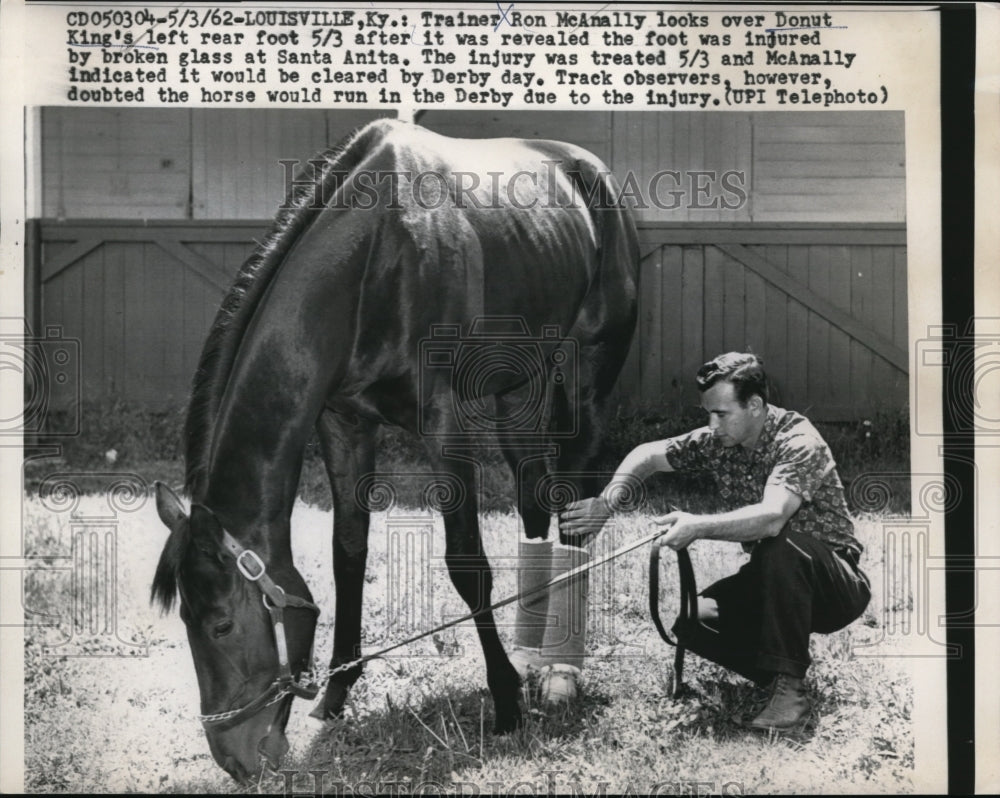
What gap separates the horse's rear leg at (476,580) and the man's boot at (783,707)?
95 cm

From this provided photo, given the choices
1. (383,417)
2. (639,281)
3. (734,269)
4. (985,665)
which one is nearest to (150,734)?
(383,417)

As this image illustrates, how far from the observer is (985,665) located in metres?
4.01

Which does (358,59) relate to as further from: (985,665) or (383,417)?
(985,665)

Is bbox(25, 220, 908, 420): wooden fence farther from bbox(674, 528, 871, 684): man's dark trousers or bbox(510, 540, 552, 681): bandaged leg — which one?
bbox(510, 540, 552, 681): bandaged leg

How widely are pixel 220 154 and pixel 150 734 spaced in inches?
89.8

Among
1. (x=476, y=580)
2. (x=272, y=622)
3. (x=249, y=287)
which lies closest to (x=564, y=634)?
(x=476, y=580)

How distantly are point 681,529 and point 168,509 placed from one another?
187 cm

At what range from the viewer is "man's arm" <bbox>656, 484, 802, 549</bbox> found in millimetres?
3900

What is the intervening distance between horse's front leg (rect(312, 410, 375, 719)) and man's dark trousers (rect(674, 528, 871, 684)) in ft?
4.21

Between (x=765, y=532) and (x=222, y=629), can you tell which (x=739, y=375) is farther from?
(x=222, y=629)
